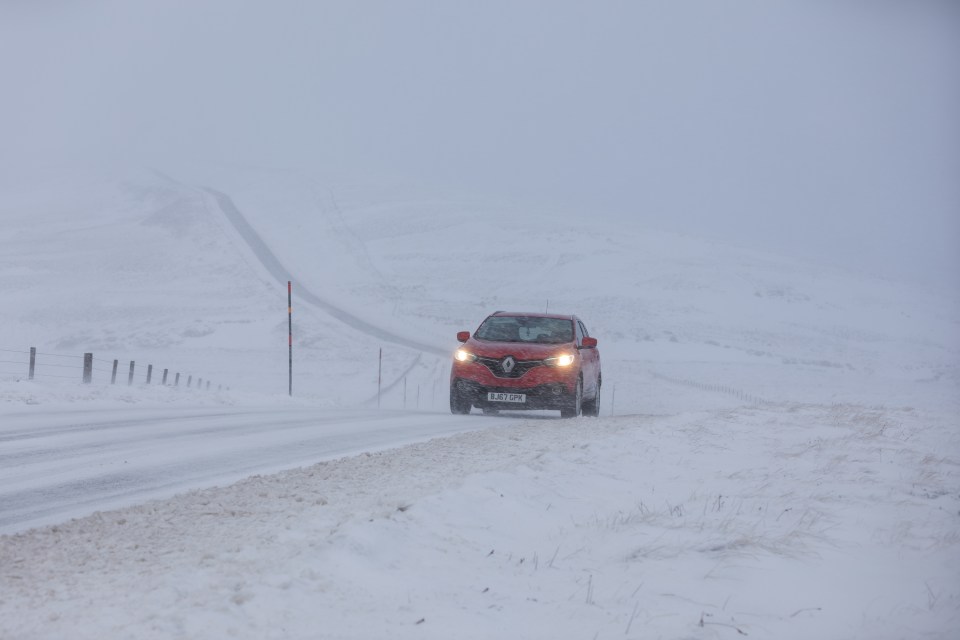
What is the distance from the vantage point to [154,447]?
9680mm

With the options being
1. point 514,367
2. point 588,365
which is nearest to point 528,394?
point 514,367

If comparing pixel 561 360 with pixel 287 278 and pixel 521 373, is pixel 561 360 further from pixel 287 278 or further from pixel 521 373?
pixel 287 278

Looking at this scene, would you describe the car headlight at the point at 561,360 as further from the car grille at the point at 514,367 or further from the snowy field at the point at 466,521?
the snowy field at the point at 466,521

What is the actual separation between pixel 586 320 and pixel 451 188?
2196 inches

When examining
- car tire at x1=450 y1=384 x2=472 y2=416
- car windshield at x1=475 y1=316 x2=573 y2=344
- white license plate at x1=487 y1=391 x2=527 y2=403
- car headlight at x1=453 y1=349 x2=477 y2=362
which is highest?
car windshield at x1=475 y1=316 x2=573 y2=344

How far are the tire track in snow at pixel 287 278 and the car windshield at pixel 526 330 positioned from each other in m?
26.9

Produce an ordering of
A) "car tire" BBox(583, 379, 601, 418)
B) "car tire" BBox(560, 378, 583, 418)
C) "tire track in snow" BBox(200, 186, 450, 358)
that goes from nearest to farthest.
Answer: "car tire" BBox(560, 378, 583, 418)
"car tire" BBox(583, 379, 601, 418)
"tire track in snow" BBox(200, 186, 450, 358)

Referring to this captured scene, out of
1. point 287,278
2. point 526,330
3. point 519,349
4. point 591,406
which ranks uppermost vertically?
point 287,278

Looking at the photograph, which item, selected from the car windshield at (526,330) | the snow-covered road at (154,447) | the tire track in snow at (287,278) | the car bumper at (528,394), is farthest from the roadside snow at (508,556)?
the tire track in snow at (287,278)

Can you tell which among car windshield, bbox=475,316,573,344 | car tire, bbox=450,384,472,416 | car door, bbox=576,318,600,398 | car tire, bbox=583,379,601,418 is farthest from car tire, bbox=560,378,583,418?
car tire, bbox=450,384,472,416

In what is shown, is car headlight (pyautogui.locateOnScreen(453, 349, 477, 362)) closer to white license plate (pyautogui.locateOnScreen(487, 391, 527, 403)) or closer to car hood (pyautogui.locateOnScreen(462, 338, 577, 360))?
car hood (pyautogui.locateOnScreen(462, 338, 577, 360))

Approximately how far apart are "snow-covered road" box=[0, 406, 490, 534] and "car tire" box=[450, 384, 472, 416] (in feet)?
1.77

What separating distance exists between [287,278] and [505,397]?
163 ft

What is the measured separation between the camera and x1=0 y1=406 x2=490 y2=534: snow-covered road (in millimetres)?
7000
